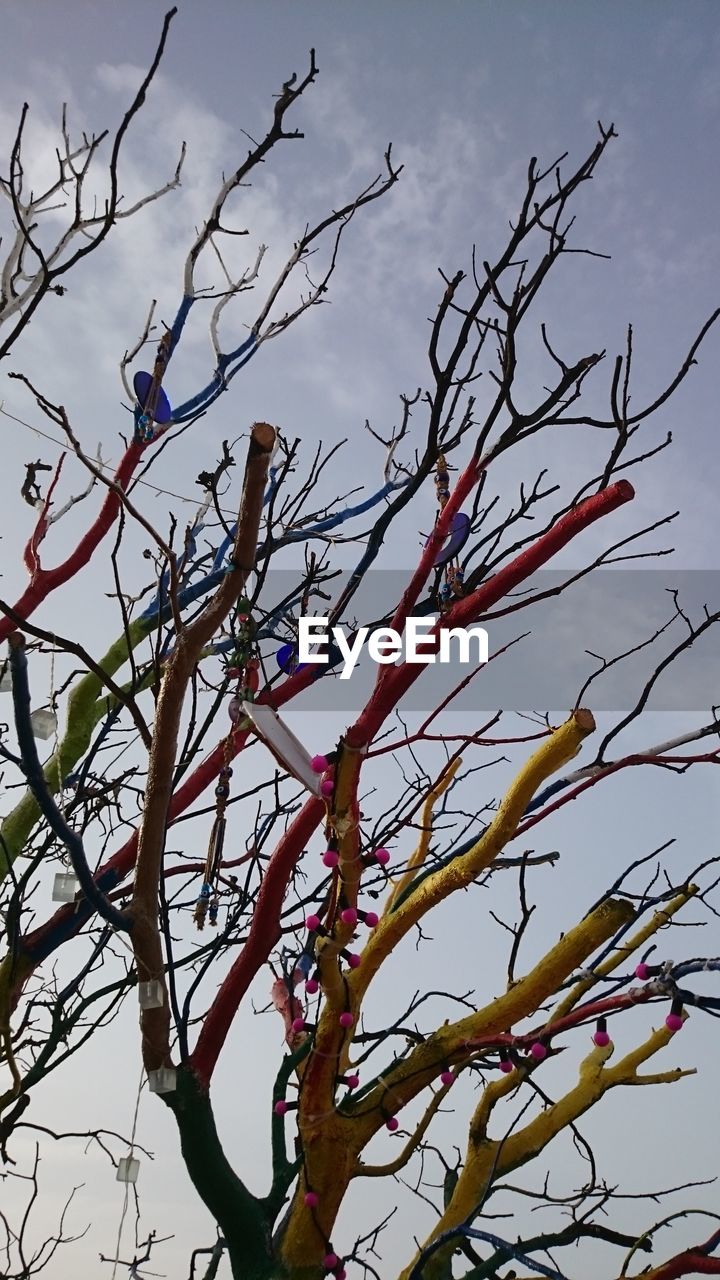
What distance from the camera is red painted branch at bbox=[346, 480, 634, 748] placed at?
2.09 m

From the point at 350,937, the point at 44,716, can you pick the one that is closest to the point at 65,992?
the point at 44,716

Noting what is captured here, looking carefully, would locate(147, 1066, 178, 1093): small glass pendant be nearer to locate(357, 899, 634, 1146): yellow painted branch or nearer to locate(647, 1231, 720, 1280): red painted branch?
locate(357, 899, 634, 1146): yellow painted branch

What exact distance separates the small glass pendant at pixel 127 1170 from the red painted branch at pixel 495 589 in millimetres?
1764

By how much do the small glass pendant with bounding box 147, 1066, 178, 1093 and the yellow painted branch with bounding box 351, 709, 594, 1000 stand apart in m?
0.49

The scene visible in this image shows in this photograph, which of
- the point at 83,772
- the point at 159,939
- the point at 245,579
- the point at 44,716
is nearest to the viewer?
the point at 245,579

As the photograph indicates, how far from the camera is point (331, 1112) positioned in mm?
2240

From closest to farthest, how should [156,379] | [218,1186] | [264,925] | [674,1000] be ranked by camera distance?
[674,1000], [218,1186], [264,925], [156,379]

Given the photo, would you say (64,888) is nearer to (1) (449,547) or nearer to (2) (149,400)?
(1) (449,547)

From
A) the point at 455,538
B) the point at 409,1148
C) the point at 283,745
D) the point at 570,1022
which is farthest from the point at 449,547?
the point at 409,1148

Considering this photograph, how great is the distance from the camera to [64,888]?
2.45 metres

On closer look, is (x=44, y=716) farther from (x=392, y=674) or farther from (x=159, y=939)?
(x=392, y=674)

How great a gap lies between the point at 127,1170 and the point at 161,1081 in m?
1.03

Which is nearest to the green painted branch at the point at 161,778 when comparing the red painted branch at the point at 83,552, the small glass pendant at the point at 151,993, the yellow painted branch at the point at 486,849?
the small glass pendant at the point at 151,993

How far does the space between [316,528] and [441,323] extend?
1.65m
